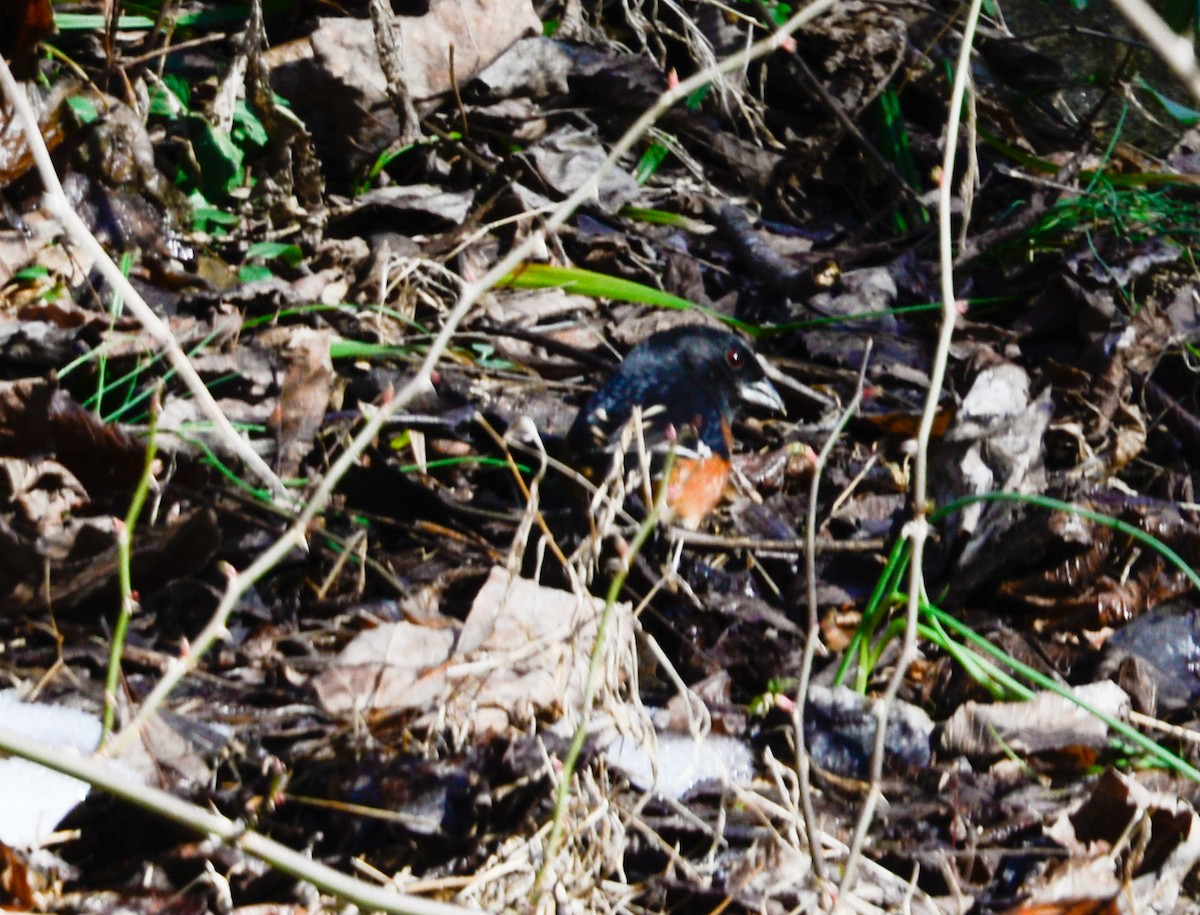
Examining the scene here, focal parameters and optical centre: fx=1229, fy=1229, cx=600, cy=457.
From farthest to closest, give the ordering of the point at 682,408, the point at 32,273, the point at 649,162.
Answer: the point at 649,162, the point at 32,273, the point at 682,408

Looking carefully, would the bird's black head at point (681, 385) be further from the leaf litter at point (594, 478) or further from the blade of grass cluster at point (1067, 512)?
the blade of grass cluster at point (1067, 512)

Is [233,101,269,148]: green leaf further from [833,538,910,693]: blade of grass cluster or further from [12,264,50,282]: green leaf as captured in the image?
[833,538,910,693]: blade of grass cluster

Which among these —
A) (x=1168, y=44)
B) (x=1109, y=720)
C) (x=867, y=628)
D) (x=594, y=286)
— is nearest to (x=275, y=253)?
(x=594, y=286)

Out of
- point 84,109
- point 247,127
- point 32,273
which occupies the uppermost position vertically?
point 84,109

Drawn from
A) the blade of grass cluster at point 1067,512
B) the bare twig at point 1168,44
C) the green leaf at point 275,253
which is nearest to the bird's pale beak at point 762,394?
the blade of grass cluster at point 1067,512

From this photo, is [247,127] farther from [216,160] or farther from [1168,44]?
[1168,44]

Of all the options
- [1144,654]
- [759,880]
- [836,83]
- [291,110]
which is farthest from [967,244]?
[759,880]
